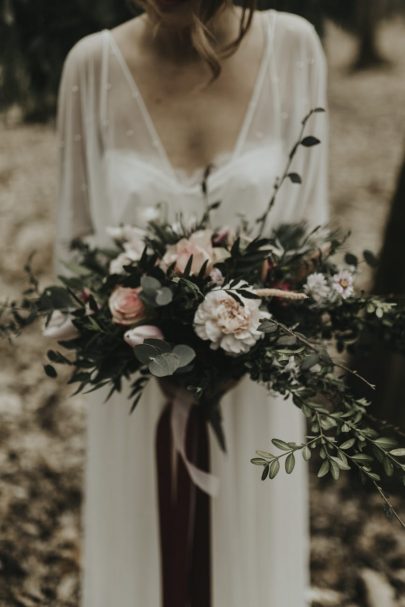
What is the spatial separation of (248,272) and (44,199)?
4.53 meters

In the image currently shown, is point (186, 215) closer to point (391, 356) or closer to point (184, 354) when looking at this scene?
point (184, 354)

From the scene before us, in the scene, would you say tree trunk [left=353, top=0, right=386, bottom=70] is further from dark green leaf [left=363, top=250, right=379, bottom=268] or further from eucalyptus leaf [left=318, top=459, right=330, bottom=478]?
eucalyptus leaf [left=318, top=459, right=330, bottom=478]

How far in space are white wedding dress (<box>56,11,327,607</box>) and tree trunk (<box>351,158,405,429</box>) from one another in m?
0.88

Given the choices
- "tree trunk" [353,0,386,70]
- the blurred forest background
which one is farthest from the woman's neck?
"tree trunk" [353,0,386,70]

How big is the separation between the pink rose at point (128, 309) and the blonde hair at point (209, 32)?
747mm

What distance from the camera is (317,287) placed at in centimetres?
144

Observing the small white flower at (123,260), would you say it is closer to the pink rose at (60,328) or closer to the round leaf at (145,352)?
the pink rose at (60,328)

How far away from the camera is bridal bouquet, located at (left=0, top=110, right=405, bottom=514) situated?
1.31 metres

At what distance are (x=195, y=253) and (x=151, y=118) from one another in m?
0.70

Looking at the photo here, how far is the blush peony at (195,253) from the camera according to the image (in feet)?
4.67

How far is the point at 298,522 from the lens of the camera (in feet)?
7.22

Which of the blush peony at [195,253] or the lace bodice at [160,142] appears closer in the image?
the blush peony at [195,253]

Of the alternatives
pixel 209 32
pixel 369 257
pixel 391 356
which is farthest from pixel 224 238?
pixel 391 356

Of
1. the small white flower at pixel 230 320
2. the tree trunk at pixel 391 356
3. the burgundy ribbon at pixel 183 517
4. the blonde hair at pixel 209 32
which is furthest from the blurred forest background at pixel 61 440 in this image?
the small white flower at pixel 230 320
